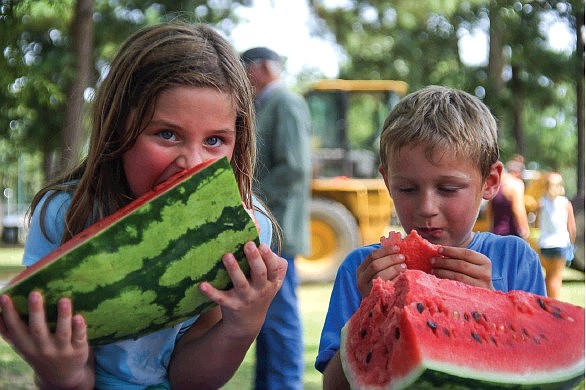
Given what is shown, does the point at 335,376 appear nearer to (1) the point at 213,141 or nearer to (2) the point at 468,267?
(2) the point at 468,267

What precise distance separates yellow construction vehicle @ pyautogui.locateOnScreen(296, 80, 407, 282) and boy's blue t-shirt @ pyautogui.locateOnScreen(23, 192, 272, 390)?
7934mm

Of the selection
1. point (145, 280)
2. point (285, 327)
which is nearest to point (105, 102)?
point (145, 280)

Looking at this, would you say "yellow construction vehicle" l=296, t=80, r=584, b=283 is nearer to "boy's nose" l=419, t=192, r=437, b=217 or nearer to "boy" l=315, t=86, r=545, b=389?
"boy" l=315, t=86, r=545, b=389

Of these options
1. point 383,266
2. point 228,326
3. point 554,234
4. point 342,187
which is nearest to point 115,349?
point 228,326

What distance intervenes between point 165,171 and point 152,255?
0.89ft

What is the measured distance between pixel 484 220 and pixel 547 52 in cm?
691

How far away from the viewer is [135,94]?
1.88 metres

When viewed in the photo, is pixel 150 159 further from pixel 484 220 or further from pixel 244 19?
pixel 244 19

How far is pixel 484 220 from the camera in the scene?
37.4 ft

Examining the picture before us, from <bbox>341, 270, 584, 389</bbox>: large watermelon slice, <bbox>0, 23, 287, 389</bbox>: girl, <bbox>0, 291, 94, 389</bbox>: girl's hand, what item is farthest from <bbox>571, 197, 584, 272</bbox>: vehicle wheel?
<bbox>0, 291, 94, 389</bbox>: girl's hand

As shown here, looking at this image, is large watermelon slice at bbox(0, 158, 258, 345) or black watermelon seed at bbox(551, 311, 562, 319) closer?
→ large watermelon slice at bbox(0, 158, 258, 345)

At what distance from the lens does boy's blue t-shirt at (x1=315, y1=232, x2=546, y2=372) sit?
198 cm

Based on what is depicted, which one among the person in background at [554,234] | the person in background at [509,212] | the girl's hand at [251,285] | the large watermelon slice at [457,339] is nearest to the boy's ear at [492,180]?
the large watermelon slice at [457,339]

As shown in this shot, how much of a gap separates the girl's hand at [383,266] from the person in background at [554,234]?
6131 millimetres
